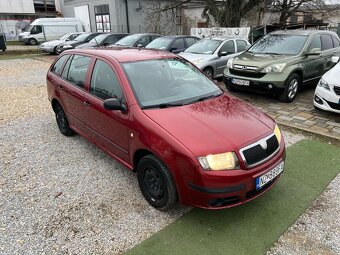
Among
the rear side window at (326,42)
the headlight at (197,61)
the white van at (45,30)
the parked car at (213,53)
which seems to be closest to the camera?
the rear side window at (326,42)

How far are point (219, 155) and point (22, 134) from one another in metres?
4.35

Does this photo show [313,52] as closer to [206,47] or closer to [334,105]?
[334,105]

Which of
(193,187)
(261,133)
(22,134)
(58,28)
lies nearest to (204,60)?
(22,134)

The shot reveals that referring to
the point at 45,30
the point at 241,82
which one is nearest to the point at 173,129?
the point at 241,82

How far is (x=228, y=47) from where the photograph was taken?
9945 millimetres

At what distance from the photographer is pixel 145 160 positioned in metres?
3.16

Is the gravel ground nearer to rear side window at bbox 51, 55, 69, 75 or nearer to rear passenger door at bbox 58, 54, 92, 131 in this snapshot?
rear passenger door at bbox 58, 54, 92, 131

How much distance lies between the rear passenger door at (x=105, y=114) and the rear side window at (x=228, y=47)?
659cm

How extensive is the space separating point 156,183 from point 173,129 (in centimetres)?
67

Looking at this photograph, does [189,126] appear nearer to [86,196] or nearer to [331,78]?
[86,196]

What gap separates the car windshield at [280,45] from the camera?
745 centimetres

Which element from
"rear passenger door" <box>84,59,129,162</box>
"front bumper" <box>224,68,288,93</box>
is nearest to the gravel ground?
"rear passenger door" <box>84,59,129,162</box>

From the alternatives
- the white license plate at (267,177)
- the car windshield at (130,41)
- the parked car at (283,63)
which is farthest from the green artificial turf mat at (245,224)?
the car windshield at (130,41)

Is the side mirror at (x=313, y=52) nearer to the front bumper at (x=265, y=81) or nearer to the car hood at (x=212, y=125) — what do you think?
the front bumper at (x=265, y=81)
